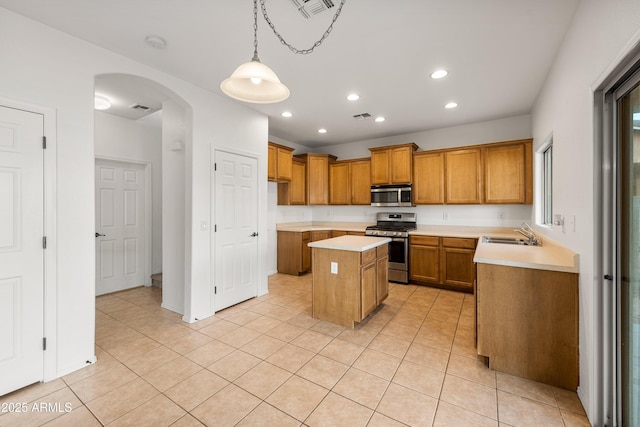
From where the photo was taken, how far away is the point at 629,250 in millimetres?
Answer: 1470

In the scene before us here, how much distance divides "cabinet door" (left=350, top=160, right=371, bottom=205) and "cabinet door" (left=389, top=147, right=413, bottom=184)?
571 mm

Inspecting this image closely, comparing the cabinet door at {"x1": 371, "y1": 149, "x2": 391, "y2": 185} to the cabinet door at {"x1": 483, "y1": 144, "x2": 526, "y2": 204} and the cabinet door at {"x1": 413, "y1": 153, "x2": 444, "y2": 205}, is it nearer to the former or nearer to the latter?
the cabinet door at {"x1": 413, "y1": 153, "x2": 444, "y2": 205}

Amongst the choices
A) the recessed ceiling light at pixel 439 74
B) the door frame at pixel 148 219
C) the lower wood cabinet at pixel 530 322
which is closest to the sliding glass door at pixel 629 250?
the lower wood cabinet at pixel 530 322

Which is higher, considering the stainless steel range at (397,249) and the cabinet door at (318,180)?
the cabinet door at (318,180)

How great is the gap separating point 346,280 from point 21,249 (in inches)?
108

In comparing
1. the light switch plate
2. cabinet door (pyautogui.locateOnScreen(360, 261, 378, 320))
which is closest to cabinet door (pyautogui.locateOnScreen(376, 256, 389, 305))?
cabinet door (pyautogui.locateOnScreen(360, 261, 378, 320))

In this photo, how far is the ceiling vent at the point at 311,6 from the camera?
189 centimetres

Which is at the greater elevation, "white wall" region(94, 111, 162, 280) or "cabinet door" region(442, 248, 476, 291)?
"white wall" region(94, 111, 162, 280)

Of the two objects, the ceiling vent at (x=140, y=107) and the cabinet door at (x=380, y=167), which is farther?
the cabinet door at (x=380, y=167)

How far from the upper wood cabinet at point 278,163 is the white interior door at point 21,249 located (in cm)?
306

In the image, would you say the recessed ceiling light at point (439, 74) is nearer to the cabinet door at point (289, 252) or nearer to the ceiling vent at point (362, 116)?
the ceiling vent at point (362, 116)

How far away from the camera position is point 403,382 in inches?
81.4

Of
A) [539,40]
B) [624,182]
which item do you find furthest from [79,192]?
[539,40]

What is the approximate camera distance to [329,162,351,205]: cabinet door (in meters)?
5.73
